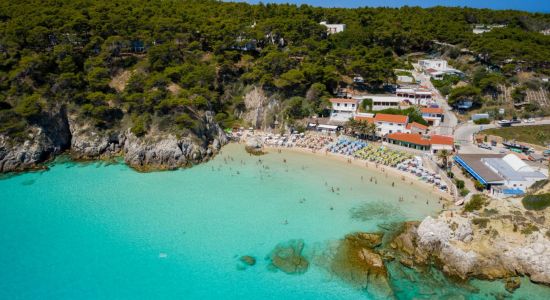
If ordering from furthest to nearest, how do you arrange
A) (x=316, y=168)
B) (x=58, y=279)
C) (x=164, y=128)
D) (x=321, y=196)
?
1. (x=164, y=128)
2. (x=316, y=168)
3. (x=321, y=196)
4. (x=58, y=279)

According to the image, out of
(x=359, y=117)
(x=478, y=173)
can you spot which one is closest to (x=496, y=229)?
(x=478, y=173)

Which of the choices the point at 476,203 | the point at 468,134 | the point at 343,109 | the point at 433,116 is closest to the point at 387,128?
the point at 343,109

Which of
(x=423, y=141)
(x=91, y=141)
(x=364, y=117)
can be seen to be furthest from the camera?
(x=364, y=117)

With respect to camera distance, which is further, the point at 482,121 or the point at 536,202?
the point at 482,121

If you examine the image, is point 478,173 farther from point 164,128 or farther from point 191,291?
point 164,128

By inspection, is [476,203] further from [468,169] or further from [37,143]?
[37,143]

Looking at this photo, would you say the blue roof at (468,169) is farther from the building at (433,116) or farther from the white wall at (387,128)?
the building at (433,116)
